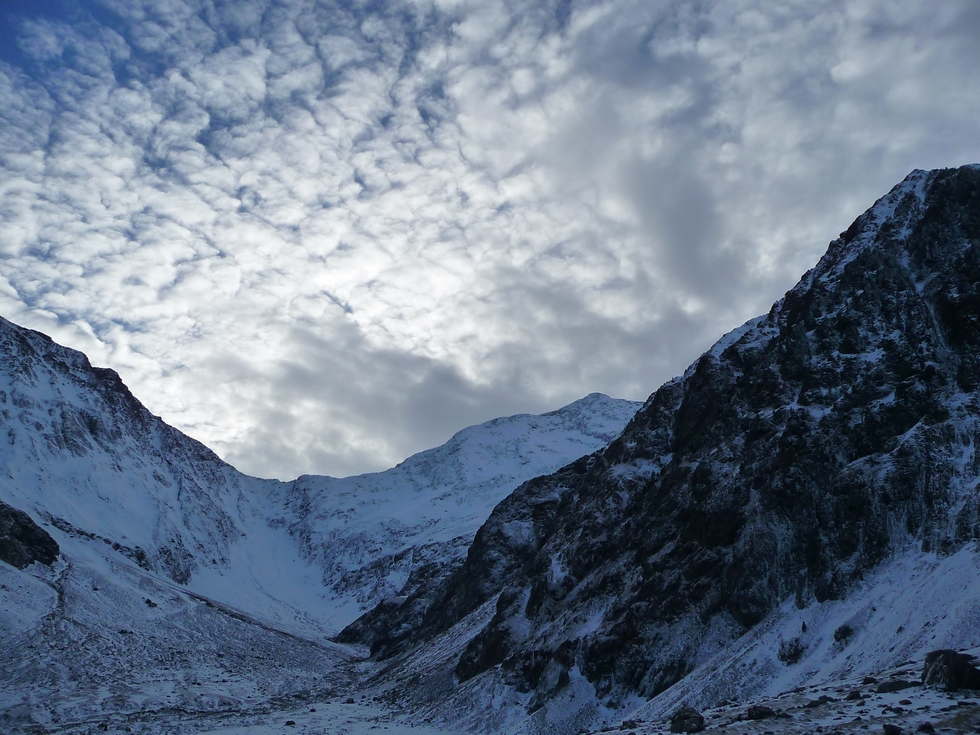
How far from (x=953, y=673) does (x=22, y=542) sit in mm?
95961

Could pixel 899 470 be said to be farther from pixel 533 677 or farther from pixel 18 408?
pixel 18 408

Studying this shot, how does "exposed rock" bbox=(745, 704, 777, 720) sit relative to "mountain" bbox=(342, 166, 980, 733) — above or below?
below

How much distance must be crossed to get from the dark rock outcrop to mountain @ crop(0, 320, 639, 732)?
0.24m

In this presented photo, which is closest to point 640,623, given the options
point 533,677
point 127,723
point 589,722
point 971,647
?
point 589,722

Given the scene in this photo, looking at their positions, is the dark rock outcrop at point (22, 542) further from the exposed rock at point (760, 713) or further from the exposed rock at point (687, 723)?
the exposed rock at point (760, 713)

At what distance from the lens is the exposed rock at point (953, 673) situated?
18.9 meters

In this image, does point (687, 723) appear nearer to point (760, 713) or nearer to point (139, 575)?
point (760, 713)

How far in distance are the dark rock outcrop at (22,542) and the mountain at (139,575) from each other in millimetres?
238

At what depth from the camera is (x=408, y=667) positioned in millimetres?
70500

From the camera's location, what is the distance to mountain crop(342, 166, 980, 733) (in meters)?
32.0

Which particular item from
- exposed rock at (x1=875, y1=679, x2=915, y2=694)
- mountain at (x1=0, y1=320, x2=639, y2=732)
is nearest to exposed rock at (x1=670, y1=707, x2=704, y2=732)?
exposed rock at (x1=875, y1=679, x2=915, y2=694)

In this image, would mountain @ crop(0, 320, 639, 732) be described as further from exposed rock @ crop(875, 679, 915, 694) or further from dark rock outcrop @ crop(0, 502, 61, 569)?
exposed rock @ crop(875, 679, 915, 694)

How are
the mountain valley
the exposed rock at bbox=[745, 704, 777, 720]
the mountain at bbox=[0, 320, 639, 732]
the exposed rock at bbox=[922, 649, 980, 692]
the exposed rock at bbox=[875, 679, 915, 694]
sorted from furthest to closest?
the mountain at bbox=[0, 320, 639, 732] → the mountain valley → the exposed rock at bbox=[745, 704, 777, 720] → the exposed rock at bbox=[875, 679, 915, 694] → the exposed rock at bbox=[922, 649, 980, 692]

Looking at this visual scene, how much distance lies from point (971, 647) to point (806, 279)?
114 ft
